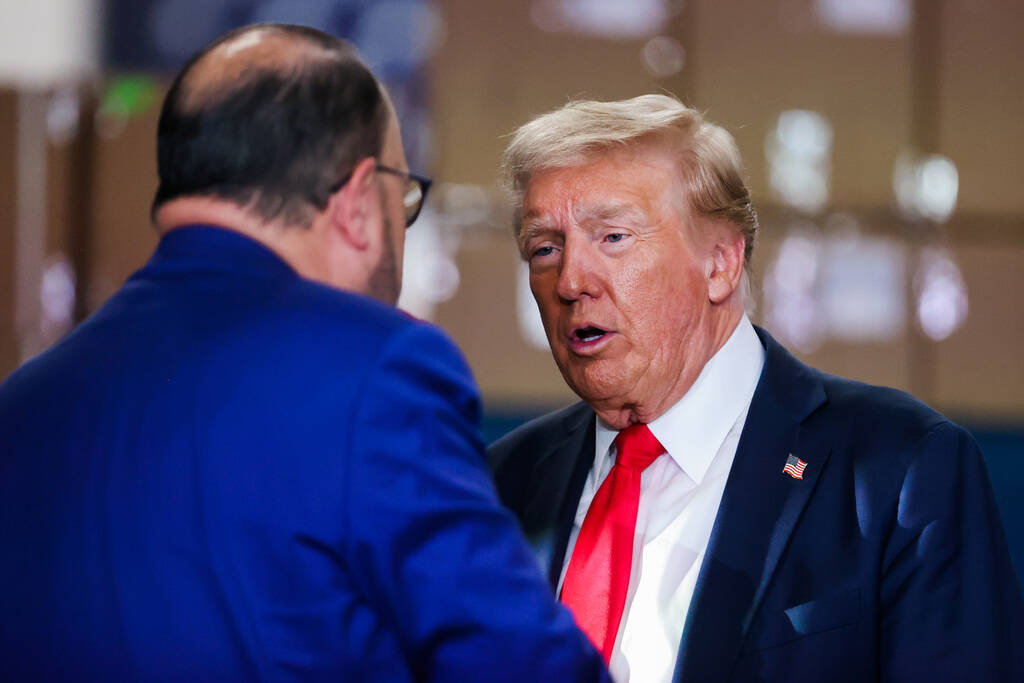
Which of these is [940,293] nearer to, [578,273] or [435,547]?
[578,273]

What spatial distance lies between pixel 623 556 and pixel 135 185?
6.82 ft

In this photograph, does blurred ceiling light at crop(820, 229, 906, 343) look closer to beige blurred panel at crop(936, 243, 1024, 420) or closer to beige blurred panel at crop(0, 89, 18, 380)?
beige blurred panel at crop(936, 243, 1024, 420)

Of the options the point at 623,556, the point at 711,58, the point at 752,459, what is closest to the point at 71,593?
the point at 623,556

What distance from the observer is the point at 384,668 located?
90 centimetres

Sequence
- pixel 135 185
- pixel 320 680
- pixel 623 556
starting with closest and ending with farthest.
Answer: pixel 320 680, pixel 623 556, pixel 135 185

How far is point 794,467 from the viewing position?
1.49m

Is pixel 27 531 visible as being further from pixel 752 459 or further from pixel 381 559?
pixel 752 459

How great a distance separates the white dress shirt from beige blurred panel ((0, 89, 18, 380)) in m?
1.94

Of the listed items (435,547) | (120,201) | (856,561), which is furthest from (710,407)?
(120,201)

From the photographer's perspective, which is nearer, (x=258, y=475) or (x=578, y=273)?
(x=258, y=475)

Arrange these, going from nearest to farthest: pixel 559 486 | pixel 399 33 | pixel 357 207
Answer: pixel 357 207
pixel 559 486
pixel 399 33

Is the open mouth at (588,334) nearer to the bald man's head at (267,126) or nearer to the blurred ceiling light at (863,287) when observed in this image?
the bald man's head at (267,126)

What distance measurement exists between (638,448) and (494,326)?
158 cm

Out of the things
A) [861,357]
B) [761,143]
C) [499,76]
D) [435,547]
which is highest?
[499,76]
